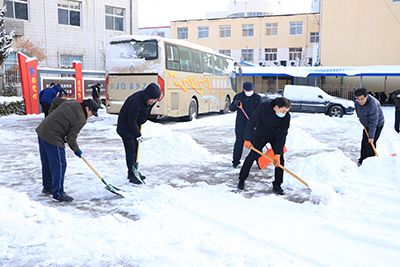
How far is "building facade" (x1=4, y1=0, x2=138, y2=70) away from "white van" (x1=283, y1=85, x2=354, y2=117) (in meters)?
12.5

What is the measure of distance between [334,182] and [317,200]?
106 centimetres

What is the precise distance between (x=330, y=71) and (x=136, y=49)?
57.1 ft

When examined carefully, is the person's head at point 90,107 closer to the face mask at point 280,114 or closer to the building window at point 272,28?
the face mask at point 280,114

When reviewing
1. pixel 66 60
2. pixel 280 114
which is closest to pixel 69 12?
pixel 66 60

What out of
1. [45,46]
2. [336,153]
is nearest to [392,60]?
[45,46]

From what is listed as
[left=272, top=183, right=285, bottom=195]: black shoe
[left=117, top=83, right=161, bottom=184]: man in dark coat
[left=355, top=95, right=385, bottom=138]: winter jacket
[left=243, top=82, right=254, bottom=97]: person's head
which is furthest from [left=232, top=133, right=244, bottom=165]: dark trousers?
[left=355, top=95, right=385, bottom=138]: winter jacket

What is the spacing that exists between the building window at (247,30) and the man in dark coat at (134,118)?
3996 cm

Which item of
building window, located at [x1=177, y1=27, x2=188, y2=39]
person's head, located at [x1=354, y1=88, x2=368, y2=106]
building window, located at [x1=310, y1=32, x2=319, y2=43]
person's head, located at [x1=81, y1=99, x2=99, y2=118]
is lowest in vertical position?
person's head, located at [x1=81, y1=99, x2=99, y2=118]

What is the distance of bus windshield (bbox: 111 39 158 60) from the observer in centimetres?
1455

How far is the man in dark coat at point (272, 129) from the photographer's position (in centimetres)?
578

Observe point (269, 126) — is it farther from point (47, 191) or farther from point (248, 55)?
point (248, 55)

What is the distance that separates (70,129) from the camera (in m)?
5.30

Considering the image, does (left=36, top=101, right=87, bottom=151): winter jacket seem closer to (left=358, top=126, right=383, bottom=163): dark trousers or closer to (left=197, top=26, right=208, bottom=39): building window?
(left=358, top=126, right=383, bottom=163): dark trousers

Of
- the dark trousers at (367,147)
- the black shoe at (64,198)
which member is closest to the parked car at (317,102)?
the dark trousers at (367,147)
